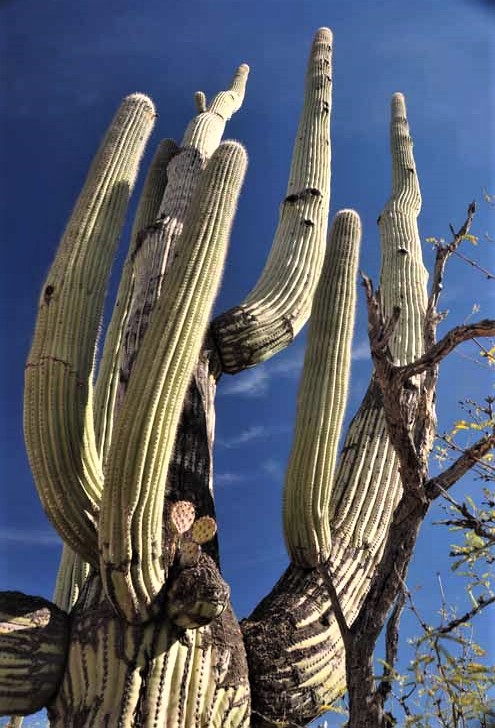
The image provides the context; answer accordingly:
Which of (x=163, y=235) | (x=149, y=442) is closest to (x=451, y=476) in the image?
(x=149, y=442)

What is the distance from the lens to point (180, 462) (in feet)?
13.0

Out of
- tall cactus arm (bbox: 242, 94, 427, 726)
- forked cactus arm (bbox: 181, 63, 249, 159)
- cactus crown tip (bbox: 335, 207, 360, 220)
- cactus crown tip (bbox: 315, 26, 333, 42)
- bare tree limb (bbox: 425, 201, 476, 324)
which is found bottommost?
tall cactus arm (bbox: 242, 94, 427, 726)

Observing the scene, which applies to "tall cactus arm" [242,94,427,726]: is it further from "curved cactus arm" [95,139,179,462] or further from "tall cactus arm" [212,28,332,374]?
"curved cactus arm" [95,139,179,462]

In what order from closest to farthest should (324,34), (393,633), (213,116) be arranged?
(393,633) → (213,116) → (324,34)

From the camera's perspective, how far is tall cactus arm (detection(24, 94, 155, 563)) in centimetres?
349

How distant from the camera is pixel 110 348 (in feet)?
16.5

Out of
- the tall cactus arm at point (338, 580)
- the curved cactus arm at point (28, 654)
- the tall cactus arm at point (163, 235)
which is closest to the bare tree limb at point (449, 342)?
the tall cactus arm at point (338, 580)

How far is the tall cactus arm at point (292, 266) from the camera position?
438 centimetres

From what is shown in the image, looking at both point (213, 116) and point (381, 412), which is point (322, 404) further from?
point (213, 116)

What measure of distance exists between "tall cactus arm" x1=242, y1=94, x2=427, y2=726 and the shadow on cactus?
0.01m

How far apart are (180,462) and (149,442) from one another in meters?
0.79

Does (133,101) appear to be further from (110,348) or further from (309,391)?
(309,391)

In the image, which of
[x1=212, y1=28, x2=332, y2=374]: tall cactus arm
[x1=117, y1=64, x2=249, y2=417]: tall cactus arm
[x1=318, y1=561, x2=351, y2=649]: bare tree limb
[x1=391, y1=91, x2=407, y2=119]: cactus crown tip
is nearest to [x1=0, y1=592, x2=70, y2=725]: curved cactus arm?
[x1=117, y1=64, x2=249, y2=417]: tall cactus arm

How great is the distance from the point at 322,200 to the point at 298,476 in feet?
7.87
